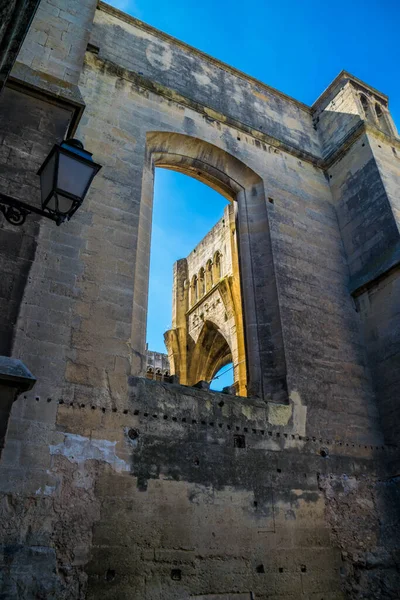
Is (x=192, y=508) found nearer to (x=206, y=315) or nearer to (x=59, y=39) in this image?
(x=59, y=39)

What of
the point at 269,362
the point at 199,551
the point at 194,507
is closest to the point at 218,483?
the point at 194,507

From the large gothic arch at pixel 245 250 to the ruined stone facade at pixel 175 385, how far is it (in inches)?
1.2

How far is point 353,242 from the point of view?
7.95 m

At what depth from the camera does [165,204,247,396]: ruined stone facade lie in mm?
13195

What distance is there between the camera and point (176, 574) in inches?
163

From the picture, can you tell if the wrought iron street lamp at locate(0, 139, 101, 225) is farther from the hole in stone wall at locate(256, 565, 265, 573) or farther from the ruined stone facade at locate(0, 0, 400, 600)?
the hole in stone wall at locate(256, 565, 265, 573)

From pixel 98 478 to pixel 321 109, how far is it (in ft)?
30.0

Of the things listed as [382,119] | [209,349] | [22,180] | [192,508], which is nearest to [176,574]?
[192,508]

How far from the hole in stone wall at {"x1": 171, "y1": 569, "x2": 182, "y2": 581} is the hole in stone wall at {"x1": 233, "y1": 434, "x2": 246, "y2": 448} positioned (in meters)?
1.39

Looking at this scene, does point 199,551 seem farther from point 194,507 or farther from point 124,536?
point 124,536

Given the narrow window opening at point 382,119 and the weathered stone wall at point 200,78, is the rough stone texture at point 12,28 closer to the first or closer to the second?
the weathered stone wall at point 200,78

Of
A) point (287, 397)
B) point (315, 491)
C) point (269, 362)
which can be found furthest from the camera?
point (269, 362)

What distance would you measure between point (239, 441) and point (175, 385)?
97 cm

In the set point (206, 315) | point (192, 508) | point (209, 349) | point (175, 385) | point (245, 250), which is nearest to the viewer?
point (192, 508)
